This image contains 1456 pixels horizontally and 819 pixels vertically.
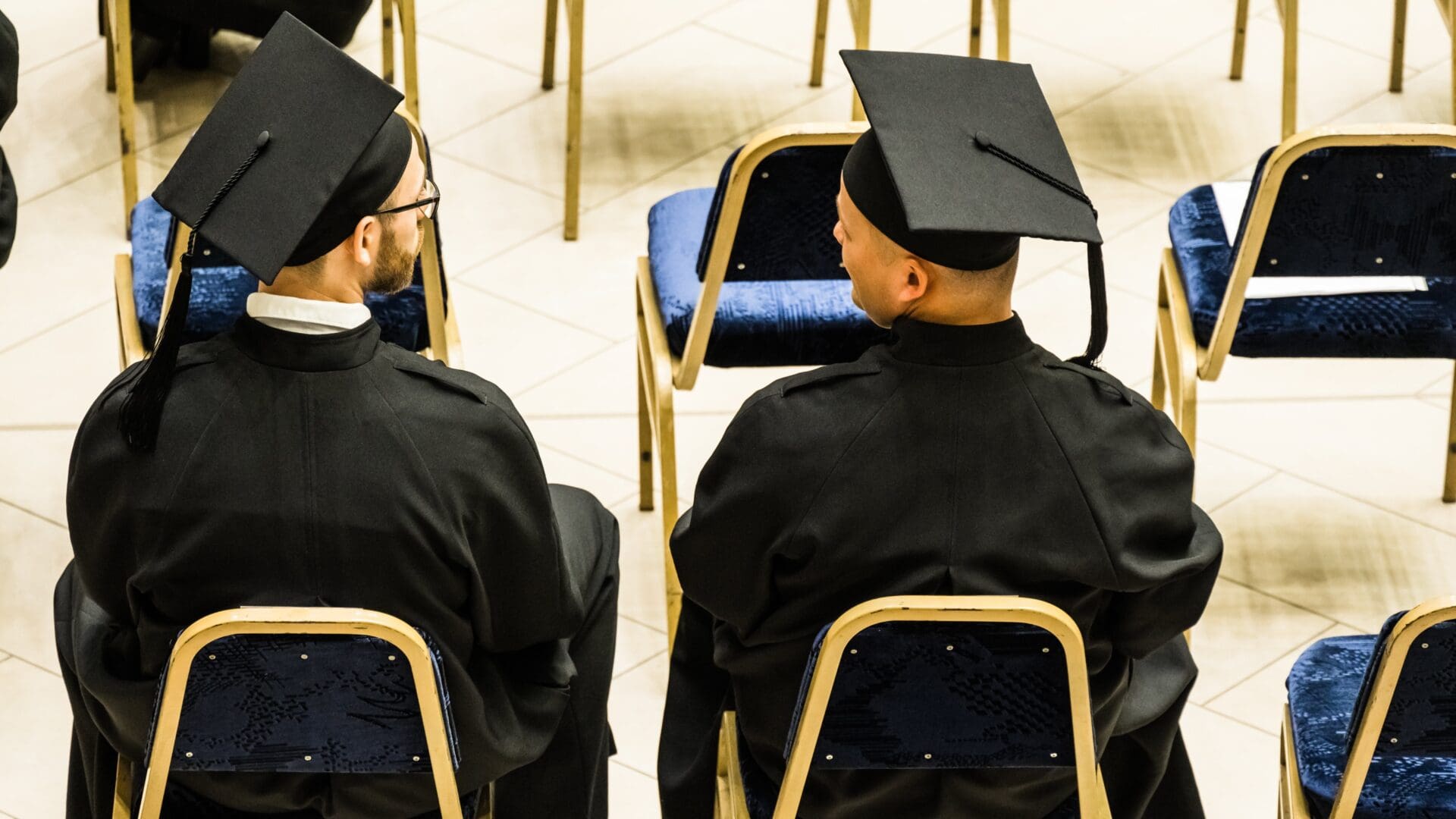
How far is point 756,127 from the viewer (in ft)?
15.7

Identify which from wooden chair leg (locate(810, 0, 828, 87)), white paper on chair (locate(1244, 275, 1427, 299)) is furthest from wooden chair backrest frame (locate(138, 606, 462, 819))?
wooden chair leg (locate(810, 0, 828, 87))

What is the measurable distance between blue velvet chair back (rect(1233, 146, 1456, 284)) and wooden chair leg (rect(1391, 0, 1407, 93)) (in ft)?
6.54

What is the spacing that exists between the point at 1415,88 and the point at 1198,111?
0.55 metres

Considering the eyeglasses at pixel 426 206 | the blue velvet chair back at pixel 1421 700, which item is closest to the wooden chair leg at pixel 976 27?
the eyeglasses at pixel 426 206

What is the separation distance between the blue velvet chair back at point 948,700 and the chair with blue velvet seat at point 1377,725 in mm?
338

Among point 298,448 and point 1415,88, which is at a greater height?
point 298,448

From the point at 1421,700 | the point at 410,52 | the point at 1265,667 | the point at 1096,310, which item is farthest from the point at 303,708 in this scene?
the point at 410,52

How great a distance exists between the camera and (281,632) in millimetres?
1985

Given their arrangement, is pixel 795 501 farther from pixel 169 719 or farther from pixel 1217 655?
pixel 1217 655

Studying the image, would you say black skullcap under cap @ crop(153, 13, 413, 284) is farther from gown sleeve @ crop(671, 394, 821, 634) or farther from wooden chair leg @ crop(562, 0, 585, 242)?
wooden chair leg @ crop(562, 0, 585, 242)

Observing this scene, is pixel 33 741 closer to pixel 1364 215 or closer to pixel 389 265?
pixel 389 265

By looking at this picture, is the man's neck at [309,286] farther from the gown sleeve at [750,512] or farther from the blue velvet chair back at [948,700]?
the blue velvet chair back at [948,700]

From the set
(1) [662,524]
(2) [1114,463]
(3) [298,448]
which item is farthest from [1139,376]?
(3) [298,448]

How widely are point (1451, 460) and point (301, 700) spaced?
2371 millimetres
